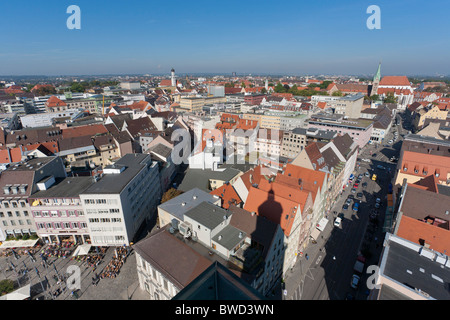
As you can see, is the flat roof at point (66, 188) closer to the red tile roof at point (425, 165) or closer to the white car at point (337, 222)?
the white car at point (337, 222)

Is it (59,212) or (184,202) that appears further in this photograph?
(59,212)

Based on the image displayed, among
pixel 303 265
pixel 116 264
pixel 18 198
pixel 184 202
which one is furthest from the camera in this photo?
→ pixel 18 198

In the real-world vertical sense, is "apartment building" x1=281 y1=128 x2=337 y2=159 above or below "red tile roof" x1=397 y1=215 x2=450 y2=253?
above

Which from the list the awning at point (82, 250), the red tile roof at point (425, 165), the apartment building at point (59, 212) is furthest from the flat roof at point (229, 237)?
the red tile roof at point (425, 165)

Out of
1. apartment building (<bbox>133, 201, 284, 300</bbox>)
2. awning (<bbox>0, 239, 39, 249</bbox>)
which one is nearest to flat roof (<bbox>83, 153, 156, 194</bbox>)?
apartment building (<bbox>133, 201, 284, 300</bbox>)

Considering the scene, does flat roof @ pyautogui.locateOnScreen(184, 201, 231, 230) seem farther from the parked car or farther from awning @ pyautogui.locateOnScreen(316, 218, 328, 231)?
awning @ pyautogui.locateOnScreen(316, 218, 328, 231)

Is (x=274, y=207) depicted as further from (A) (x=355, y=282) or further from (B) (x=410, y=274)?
(B) (x=410, y=274)

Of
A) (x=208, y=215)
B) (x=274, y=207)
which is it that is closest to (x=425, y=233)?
(x=274, y=207)
